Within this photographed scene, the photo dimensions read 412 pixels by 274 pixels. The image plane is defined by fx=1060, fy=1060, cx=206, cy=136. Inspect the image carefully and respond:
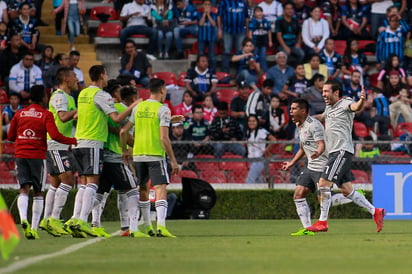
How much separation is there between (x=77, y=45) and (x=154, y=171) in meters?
14.1

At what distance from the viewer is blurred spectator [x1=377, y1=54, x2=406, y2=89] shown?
25781 mm

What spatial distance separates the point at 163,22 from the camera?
2656 cm

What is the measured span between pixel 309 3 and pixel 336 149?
13.6 meters

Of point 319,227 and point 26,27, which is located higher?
point 26,27

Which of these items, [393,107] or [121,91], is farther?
[393,107]

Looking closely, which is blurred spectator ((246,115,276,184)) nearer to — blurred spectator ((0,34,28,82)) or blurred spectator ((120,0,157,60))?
blurred spectator ((120,0,157,60))

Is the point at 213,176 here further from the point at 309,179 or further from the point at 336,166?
the point at 336,166

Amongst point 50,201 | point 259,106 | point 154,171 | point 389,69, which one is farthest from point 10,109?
point 154,171

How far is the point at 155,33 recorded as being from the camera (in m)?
26.6

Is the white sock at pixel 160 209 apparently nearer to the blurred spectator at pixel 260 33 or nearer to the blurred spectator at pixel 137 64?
the blurred spectator at pixel 137 64

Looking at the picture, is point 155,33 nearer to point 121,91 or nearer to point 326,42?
point 326,42

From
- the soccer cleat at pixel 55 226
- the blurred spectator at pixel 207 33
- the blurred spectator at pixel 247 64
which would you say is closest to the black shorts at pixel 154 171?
the soccer cleat at pixel 55 226

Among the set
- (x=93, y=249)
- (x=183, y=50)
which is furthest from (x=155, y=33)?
(x=93, y=249)

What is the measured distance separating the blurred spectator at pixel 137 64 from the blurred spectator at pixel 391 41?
6.02m
